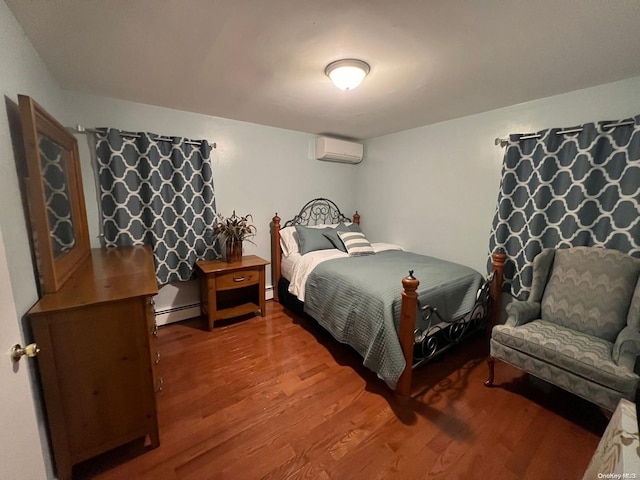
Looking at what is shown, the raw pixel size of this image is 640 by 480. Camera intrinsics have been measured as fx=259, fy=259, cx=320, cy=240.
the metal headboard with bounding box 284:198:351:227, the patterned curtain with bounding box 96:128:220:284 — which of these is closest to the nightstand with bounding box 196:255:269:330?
the patterned curtain with bounding box 96:128:220:284

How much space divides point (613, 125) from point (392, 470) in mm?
2654

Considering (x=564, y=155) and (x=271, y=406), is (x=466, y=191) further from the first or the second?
(x=271, y=406)

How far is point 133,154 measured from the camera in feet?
7.81

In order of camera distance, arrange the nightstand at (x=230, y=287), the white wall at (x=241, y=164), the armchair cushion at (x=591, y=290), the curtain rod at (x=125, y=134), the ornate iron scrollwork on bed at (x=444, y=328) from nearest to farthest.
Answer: the armchair cushion at (x=591, y=290) < the ornate iron scrollwork on bed at (x=444, y=328) < the curtain rod at (x=125, y=134) < the white wall at (x=241, y=164) < the nightstand at (x=230, y=287)

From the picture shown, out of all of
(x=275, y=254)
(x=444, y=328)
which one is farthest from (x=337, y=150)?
(x=444, y=328)

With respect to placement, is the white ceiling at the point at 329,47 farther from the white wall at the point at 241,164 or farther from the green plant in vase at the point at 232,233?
the green plant in vase at the point at 232,233

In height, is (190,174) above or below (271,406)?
above

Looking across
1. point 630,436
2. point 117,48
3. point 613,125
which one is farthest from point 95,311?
point 613,125

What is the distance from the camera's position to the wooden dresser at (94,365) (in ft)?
3.77

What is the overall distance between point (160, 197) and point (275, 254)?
1.41 meters

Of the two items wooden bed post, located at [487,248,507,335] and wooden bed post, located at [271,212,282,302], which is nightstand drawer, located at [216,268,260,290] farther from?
wooden bed post, located at [487,248,507,335]

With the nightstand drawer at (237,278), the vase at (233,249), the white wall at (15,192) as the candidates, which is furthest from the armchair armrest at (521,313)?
the white wall at (15,192)

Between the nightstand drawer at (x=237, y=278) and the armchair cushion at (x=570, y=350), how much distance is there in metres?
2.22

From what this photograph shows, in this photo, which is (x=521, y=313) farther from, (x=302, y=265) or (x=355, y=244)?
(x=302, y=265)
